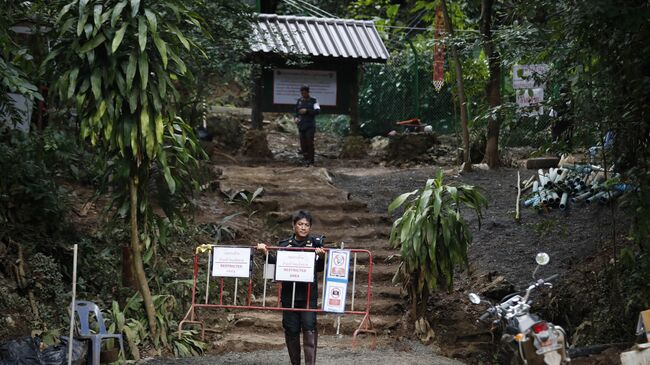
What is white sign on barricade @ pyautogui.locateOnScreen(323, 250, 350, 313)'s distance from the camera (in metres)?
9.74

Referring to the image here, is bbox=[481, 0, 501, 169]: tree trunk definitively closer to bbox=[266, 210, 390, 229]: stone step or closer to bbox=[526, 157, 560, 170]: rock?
bbox=[526, 157, 560, 170]: rock

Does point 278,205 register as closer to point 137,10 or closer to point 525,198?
point 525,198

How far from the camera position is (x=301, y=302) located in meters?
9.17

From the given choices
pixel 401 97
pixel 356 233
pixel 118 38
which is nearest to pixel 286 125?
pixel 401 97

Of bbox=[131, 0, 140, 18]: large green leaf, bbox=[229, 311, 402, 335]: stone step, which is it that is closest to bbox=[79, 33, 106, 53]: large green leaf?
bbox=[131, 0, 140, 18]: large green leaf

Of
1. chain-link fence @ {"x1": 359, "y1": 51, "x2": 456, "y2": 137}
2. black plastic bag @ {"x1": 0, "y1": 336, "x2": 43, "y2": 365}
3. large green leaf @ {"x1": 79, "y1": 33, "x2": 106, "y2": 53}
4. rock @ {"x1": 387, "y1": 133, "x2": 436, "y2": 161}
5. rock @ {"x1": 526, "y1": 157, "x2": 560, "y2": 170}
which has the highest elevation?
chain-link fence @ {"x1": 359, "y1": 51, "x2": 456, "y2": 137}

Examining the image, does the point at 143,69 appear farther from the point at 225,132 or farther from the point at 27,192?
the point at 225,132

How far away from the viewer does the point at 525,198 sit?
1476cm

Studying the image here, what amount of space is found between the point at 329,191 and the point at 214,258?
5.64 m

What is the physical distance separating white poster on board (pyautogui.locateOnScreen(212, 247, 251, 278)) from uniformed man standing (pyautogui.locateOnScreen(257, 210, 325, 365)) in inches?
30.1

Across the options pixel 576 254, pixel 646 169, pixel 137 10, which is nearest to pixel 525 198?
pixel 576 254

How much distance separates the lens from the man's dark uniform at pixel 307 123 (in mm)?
18016

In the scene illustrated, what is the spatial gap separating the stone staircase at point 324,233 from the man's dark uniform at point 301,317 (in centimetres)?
165

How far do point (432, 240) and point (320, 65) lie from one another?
9296 mm
